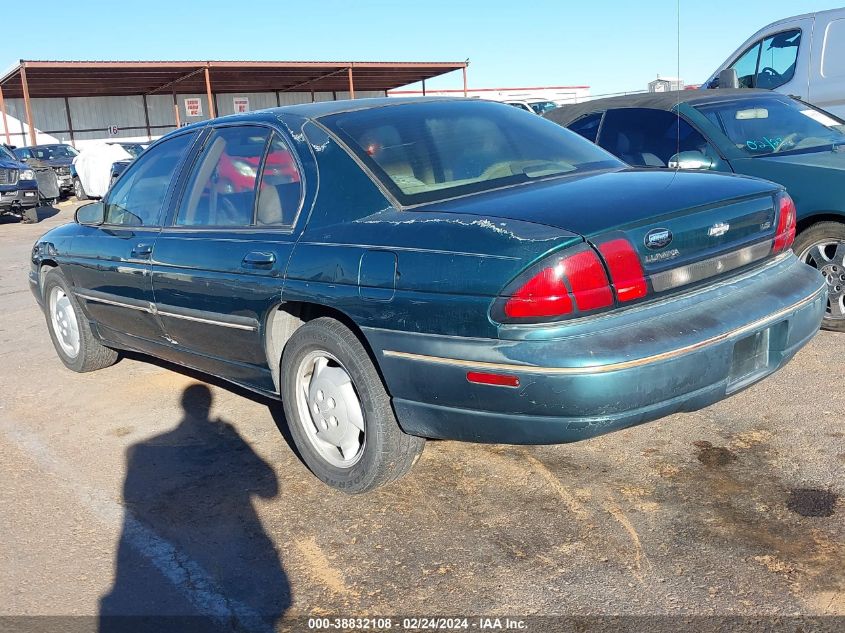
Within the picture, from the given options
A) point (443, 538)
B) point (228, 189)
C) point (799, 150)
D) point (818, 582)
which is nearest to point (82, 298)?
point (228, 189)

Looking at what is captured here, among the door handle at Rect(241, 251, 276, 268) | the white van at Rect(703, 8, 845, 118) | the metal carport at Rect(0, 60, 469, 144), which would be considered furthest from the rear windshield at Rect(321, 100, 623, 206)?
the metal carport at Rect(0, 60, 469, 144)

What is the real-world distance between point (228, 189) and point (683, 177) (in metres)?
2.07

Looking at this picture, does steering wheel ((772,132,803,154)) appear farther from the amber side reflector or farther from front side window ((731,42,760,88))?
front side window ((731,42,760,88))

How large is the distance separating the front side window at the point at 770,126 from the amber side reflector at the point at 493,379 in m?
3.49

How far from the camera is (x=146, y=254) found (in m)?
4.35

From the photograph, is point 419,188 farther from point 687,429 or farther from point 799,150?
point 799,150

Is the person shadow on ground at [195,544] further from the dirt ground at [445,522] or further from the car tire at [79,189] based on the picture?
the car tire at [79,189]

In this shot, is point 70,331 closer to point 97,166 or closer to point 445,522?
point 445,522

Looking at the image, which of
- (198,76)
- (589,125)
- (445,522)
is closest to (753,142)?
(589,125)

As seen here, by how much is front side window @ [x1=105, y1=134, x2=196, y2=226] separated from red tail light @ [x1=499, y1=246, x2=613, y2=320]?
2.42 metres

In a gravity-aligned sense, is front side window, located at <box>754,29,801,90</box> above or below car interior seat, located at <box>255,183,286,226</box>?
above

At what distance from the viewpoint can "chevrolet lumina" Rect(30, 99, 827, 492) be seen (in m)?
2.76

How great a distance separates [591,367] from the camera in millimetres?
2691

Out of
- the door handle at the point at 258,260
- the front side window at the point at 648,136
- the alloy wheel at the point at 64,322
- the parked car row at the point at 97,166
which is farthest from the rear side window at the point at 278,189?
the parked car row at the point at 97,166
